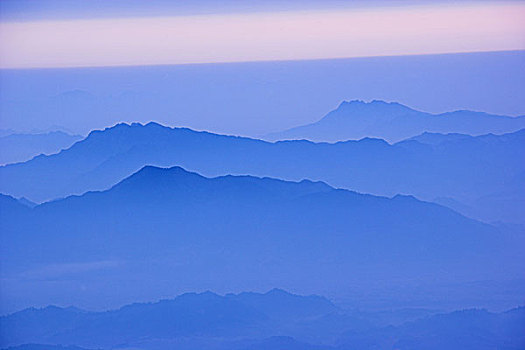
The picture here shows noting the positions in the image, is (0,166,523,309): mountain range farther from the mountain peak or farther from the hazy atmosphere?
the mountain peak

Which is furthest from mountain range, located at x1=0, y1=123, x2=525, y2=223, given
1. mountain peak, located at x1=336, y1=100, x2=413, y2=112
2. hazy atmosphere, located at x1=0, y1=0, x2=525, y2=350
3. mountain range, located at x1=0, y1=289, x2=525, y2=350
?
mountain range, located at x1=0, y1=289, x2=525, y2=350

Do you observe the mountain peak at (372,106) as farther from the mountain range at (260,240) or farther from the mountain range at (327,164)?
the mountain range at (260,240)

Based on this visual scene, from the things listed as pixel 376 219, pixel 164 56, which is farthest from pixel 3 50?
pixel 376 219

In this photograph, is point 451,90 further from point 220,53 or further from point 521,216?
point 220,53

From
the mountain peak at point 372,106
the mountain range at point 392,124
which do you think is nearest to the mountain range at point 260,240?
the mountain range at point 392,124

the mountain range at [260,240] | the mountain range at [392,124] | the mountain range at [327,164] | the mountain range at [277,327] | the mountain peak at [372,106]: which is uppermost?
the mountain peak at [372,106]

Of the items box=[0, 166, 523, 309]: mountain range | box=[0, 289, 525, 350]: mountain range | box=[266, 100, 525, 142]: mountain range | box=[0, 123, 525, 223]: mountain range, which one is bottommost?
box=[0, 289, 525, 350]: mountain range
